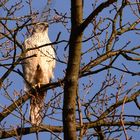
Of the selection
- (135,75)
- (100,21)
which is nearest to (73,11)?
(135,75)

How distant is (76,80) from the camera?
3.55 meters

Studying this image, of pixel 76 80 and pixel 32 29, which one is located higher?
pixel 32 29

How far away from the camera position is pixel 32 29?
7906mm

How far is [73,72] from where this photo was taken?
354cm

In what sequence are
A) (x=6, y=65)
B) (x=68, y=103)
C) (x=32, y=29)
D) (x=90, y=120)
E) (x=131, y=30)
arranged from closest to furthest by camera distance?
(x=68, y=103)
(x=90, y=120)
(x=6, y=65)
(x=131, y=30)
(x=32, y=29)

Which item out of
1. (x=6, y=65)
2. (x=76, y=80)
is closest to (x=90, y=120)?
(x=6, y=65)

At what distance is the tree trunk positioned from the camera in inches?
138

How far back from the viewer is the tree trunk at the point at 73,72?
3502 millimetres

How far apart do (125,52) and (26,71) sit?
358 centimetres

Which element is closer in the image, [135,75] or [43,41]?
[135,75]

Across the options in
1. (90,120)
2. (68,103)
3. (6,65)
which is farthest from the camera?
(6,65)

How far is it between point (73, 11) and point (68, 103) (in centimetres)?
65

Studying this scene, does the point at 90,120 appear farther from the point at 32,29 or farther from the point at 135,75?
the point at 32,29

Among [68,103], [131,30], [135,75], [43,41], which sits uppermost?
[43,41]
